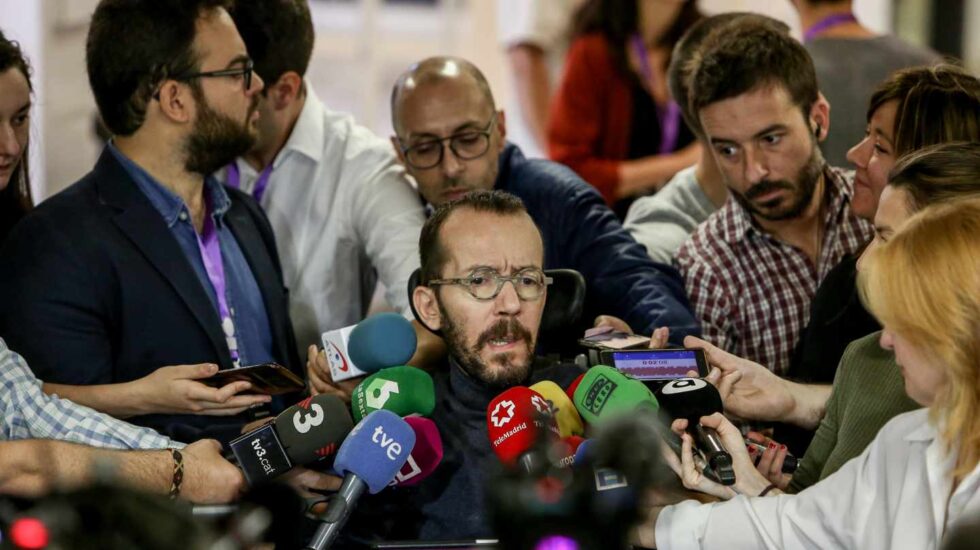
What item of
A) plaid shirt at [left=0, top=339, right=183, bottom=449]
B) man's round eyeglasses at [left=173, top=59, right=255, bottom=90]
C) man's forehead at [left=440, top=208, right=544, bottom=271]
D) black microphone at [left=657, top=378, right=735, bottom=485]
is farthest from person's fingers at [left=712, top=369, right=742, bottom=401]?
man's round eyeglasses at [left=173, top=59, right=255, bottom=90]

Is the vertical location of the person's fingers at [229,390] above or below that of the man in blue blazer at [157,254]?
below

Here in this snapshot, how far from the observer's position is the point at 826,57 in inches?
176

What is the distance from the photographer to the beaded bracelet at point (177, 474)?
3.04 metres

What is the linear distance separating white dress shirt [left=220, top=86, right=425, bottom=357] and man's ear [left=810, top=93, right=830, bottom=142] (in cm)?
117

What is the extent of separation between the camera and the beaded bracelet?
9.98ft

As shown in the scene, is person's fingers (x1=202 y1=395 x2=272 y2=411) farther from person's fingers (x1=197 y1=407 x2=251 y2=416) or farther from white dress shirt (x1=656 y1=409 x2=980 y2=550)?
white dress shirt (x1=656 y1=409 x2=980 y2=550)

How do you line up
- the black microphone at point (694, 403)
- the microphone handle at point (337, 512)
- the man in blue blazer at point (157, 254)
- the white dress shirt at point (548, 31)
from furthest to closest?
the white dress shirt at point (548, 31)
the man in blue blazer at point (157, 254)
the black microphone at point (694, 403)
the microphone handle at point (337, 512)

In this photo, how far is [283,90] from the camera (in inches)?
173

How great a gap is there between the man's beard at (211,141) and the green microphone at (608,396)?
1365 millimetres

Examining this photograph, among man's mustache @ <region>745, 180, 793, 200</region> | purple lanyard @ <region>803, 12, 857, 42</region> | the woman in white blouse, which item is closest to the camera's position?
the woman in white blouse

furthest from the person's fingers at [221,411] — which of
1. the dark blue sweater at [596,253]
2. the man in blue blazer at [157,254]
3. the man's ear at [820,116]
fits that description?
the man's ear at [820,116]

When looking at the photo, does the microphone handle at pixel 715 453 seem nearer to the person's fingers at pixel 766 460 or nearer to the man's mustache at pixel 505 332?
the person's fingers at pixel 766 460

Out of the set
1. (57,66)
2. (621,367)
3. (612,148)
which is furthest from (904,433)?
(57,66)

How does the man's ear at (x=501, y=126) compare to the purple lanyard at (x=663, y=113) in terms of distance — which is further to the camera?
the purple lanyard at (x=663, y=113)
